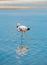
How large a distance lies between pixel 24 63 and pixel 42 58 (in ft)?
2.33

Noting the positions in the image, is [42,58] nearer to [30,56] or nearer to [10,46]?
[30,56]

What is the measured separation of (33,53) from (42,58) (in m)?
0.58

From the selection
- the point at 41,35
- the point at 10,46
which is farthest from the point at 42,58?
the point at 41,35

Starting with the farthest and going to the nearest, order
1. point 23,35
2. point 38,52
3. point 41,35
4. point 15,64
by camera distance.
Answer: point 41,35, point 23,35, point 38,52, point 15,64

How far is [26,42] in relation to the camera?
33.9ft

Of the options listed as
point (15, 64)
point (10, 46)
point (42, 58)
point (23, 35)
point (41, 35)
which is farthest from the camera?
point (41, 35)

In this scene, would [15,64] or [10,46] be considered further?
[10,46]

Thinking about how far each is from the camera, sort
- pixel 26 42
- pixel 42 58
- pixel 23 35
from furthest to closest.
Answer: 1. pixel 23 35
2. pixel 26 42
3. pixel 42 58

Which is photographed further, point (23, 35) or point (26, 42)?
point (23, 35)

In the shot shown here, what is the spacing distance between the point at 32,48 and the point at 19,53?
0.76m

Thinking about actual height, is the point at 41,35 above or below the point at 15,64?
below

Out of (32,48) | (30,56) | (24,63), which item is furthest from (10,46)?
(24,63)

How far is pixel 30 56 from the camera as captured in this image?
27.5ft

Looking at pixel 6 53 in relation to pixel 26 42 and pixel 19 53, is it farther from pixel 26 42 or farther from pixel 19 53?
pixel 26 42
